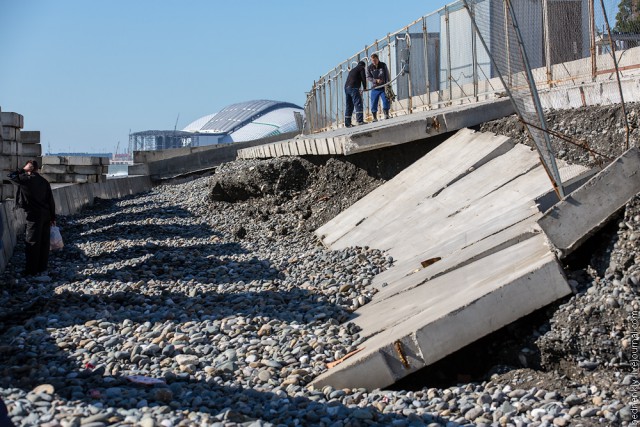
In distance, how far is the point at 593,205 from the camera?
7.05m

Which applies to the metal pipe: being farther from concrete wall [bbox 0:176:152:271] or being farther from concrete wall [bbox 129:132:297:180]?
concrete wall [bbox 129:132:297:180]

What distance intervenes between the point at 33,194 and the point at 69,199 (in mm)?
13564

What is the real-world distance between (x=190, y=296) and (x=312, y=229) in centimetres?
525

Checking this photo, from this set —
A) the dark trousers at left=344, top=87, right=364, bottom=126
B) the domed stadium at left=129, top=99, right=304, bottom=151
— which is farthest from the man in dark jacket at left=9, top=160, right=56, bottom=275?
the domed stadium at left=129, top=99, right=304, bottom=151

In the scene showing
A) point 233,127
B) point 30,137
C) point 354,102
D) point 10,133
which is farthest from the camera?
Result: point 233,127

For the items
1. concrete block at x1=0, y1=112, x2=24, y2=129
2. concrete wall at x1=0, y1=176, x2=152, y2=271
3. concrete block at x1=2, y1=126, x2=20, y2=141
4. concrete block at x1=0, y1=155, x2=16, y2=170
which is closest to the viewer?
concrete wall at x1=0, y1=176, x2=152, y2=271

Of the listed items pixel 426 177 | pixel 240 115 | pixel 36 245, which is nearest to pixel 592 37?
pixel 426 177

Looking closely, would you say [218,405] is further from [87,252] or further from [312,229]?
[87,252]

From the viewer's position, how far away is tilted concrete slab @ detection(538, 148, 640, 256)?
6984mm

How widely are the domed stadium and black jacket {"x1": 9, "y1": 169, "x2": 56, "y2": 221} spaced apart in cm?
11282

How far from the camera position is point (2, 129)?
65.7ft

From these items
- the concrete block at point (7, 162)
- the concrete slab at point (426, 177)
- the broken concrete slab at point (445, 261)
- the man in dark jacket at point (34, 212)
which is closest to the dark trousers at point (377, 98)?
the concrete slab at point (426, 177)

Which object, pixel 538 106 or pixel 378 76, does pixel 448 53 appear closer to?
pixel 378 76

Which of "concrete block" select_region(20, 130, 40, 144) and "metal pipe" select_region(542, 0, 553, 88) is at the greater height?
"concrete block" select_region(20, 130, 40, 144)
